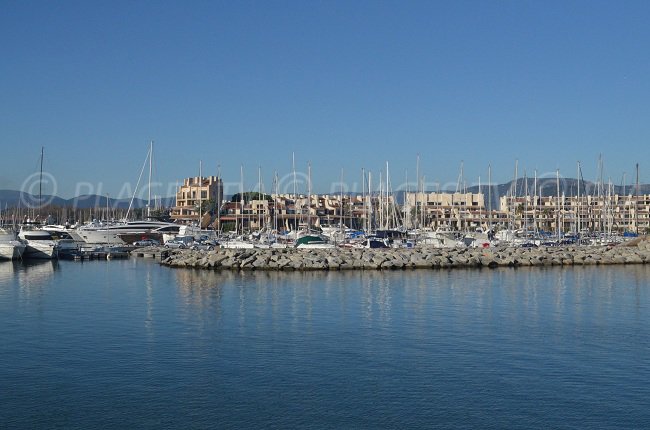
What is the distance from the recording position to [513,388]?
49.1 feet

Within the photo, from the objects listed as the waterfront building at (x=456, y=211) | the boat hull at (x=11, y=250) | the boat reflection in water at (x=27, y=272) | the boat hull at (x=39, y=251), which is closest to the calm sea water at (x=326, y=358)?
the boat reflection in water at (x=27, y=272)

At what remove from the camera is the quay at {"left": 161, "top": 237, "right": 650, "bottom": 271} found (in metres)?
44.9

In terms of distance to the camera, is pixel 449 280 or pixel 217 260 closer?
pixel 449 280

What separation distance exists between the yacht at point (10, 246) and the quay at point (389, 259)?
10688 mm

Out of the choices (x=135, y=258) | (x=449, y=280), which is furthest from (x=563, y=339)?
(x=135, y=258)

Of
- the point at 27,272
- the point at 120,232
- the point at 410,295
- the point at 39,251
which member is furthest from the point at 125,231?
the point at 410,295

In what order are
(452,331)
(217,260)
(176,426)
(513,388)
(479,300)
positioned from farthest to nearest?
(217,260)
(479,300)
(452,331)
(513,388)
(176,426)

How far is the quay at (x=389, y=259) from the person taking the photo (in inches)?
1768

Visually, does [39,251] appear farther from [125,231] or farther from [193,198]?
[193,198]

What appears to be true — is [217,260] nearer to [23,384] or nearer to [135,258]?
Result: [135,258]

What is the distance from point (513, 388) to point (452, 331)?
6386 millimetres

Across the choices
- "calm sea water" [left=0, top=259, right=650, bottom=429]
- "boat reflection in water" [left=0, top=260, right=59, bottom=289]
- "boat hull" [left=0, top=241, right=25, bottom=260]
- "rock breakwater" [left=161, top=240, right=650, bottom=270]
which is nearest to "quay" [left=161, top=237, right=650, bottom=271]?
"rock breakwater" [left=161, top=240, right=650, bottom=270]

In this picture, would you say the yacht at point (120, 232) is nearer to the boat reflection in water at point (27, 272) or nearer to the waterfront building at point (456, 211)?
the boat reflection in water at point (27, 272)

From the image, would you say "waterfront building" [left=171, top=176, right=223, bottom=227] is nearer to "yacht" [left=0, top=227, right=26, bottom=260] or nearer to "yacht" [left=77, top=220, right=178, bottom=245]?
"yacht" [left=77, top=220, right=178, bottom=245]
